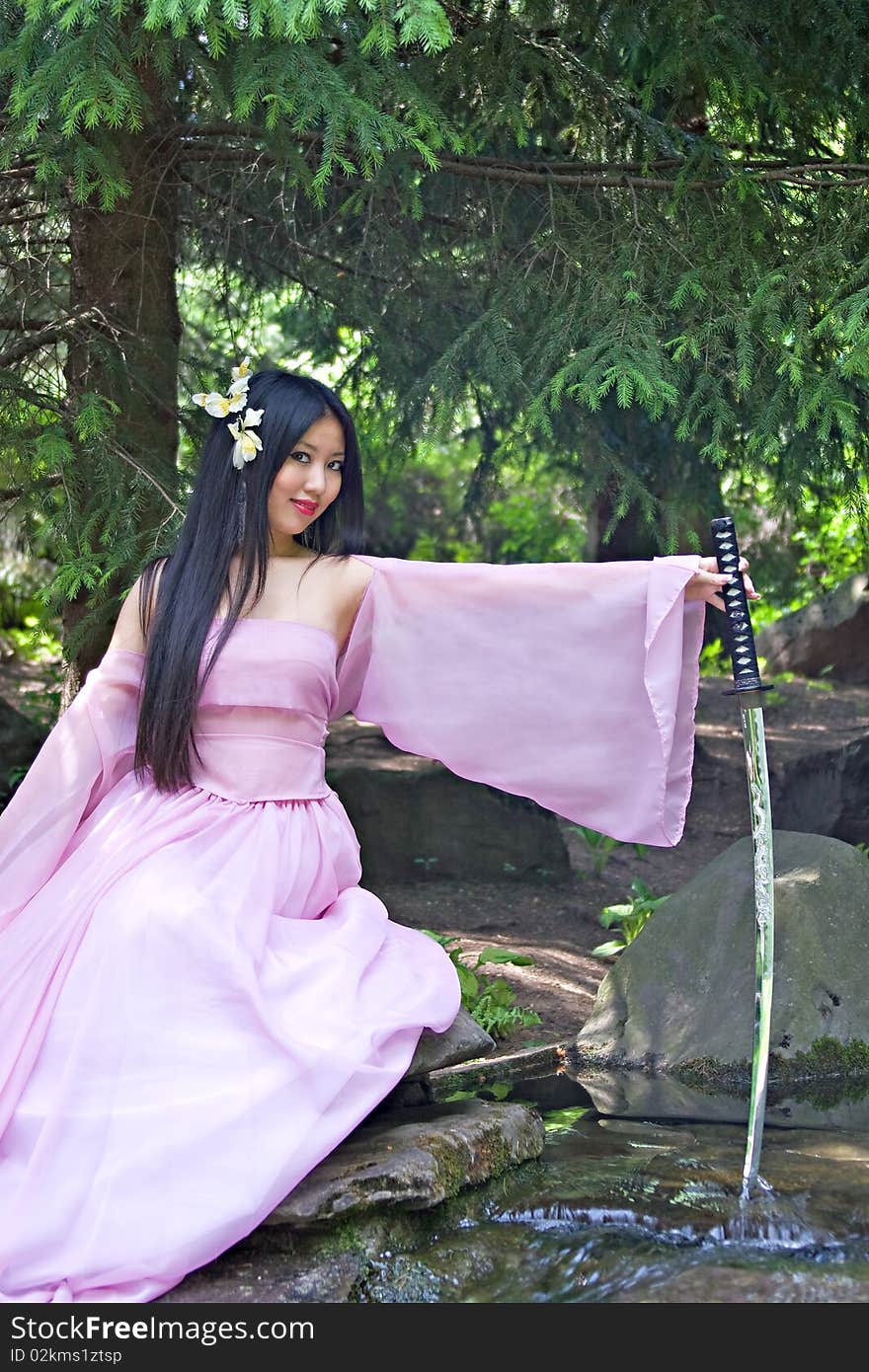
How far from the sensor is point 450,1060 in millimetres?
3512

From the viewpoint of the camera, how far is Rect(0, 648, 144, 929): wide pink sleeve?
3281mm

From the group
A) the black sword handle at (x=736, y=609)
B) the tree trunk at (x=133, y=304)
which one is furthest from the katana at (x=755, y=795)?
the tree trunk at (x=133, y=304)

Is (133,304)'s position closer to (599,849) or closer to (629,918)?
(629,918)

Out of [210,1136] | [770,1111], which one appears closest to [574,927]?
[770,1111]

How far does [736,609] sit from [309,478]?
1.18m

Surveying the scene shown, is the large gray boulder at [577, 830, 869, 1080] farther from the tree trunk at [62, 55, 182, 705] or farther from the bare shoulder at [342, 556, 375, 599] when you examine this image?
the tree trunk at [62, 55, 182, 705]

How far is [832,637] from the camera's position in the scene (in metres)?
9.20

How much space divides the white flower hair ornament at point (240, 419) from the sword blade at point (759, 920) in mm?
1451

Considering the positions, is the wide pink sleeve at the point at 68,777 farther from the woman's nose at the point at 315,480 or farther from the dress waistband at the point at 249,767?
the woman's nose at the point at 315,480

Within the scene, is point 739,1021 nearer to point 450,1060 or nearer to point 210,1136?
point 450,1060

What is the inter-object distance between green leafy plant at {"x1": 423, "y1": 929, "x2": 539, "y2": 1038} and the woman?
1.07 m

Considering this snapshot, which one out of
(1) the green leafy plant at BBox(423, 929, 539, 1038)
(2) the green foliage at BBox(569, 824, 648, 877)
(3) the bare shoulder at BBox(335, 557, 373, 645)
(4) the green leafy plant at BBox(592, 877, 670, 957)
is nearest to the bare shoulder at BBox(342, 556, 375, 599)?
(3) the bare shoulder at BBox(335, 557, 373, 645)

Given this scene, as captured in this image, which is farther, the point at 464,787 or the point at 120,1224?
the point at 464,787

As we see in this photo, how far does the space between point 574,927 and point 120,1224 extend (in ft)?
10.8
